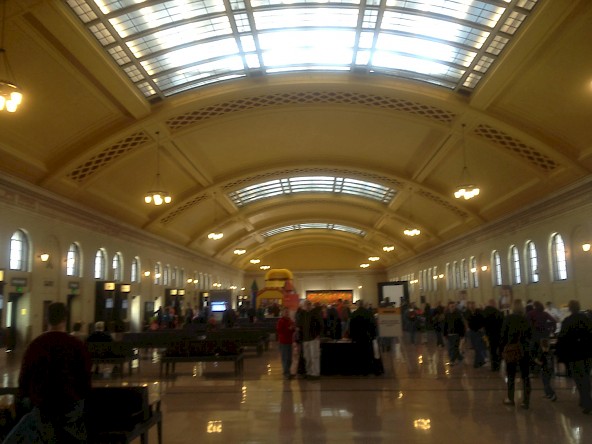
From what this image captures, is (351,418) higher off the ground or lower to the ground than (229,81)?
lower

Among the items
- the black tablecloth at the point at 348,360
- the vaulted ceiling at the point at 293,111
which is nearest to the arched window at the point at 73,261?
the vaulted ceiling at the point at 293,111

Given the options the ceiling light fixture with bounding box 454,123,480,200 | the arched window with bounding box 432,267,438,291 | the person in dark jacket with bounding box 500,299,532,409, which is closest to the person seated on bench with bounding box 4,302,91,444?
the person in dark jacket with bounding box 500,299,532,409

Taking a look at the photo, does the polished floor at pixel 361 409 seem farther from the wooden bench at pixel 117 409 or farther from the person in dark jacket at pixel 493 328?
the wooden bench at pixel 117 409

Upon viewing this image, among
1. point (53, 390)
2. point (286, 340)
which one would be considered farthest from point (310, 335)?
point (53, 390)

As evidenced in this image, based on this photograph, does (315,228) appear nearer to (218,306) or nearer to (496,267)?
(218,306)

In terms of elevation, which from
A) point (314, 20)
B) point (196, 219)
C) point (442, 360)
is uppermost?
point (314, 20)

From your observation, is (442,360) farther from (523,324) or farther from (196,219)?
(196,219)

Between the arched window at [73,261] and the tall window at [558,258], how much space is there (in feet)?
56.8

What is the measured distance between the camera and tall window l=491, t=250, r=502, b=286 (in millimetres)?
25734

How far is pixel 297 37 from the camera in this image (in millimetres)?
15055

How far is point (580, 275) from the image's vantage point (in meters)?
18.0

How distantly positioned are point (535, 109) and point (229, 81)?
28.0 feet

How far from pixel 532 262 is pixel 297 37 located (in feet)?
43.2

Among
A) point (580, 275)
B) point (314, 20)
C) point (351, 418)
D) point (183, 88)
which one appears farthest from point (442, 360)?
point (183, 88)
